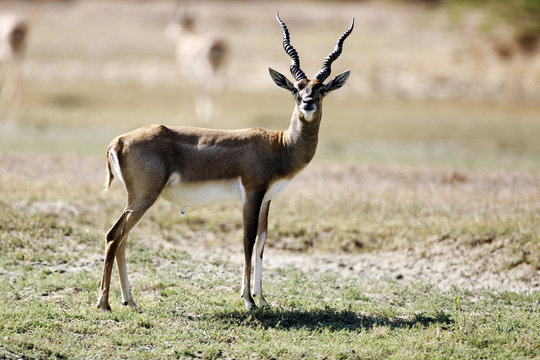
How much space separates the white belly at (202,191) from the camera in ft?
26.5

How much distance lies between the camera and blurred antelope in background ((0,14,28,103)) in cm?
2679

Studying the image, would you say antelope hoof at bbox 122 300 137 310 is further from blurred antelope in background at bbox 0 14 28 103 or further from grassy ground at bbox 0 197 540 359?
blurred antelope in background at bbox 0 14 28 103

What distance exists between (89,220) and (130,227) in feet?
11.9

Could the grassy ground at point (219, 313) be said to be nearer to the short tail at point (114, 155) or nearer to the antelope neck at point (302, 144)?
the short tail at point (114, 155)

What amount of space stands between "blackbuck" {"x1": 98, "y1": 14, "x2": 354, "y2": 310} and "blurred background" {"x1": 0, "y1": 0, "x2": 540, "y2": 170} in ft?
34.3

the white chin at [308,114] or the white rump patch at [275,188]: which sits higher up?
the white chin at [308,114]

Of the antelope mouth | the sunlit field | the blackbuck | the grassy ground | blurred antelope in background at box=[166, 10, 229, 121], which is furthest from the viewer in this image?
blurred antelope in background at box=[166, 10, 229, 121]

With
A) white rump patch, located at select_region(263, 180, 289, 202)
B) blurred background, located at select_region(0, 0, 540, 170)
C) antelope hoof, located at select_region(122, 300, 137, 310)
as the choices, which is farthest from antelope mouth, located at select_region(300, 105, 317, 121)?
blurred background, located at select_region(0, 0, 540, 170)

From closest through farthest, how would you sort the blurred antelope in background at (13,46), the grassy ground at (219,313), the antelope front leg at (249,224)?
1. the grassy ground at (219,313)
2. the antelope front leg at (249,224)
3. the blurred antelope in background at (13,46)

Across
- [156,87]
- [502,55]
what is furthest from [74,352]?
[502,55]

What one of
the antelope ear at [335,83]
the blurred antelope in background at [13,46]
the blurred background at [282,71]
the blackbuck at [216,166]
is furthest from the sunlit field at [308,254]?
the blurred antelope in background at [13,46]

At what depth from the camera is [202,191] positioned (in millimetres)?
8102

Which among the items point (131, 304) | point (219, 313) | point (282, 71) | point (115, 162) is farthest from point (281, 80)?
point (282, 71)

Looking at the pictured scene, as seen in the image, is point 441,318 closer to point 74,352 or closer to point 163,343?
point 163,343
